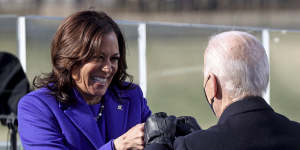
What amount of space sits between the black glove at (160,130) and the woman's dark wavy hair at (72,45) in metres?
0.51

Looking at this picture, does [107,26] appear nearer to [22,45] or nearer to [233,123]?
[233,123]

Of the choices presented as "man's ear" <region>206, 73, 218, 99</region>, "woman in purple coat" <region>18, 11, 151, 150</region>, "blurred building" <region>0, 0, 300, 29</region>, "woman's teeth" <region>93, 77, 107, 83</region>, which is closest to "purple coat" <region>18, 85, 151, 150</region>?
"woman in purple coat" <region>18, 11, 151, 150</region>

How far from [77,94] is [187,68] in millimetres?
3559

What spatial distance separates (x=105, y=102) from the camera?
2580 millimetres

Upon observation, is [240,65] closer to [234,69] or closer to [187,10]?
[234,69]

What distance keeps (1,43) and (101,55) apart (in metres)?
4.09

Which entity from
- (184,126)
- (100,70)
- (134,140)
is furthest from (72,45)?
(184,126)

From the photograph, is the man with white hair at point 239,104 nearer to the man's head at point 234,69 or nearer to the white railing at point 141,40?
the man's head at point 234,69

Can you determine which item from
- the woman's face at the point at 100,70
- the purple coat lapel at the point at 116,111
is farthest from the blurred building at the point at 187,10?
the woman's face at the point at 100,70

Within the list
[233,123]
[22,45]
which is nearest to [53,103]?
[233,123]

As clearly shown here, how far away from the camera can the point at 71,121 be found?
242 cm

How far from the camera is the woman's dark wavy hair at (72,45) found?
238 cm

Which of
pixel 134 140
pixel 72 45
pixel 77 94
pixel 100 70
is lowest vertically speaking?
pixel 134 140

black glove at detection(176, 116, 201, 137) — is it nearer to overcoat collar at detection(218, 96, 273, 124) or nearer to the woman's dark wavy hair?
overcoat collar at detection(218, 96, 273, 124)
